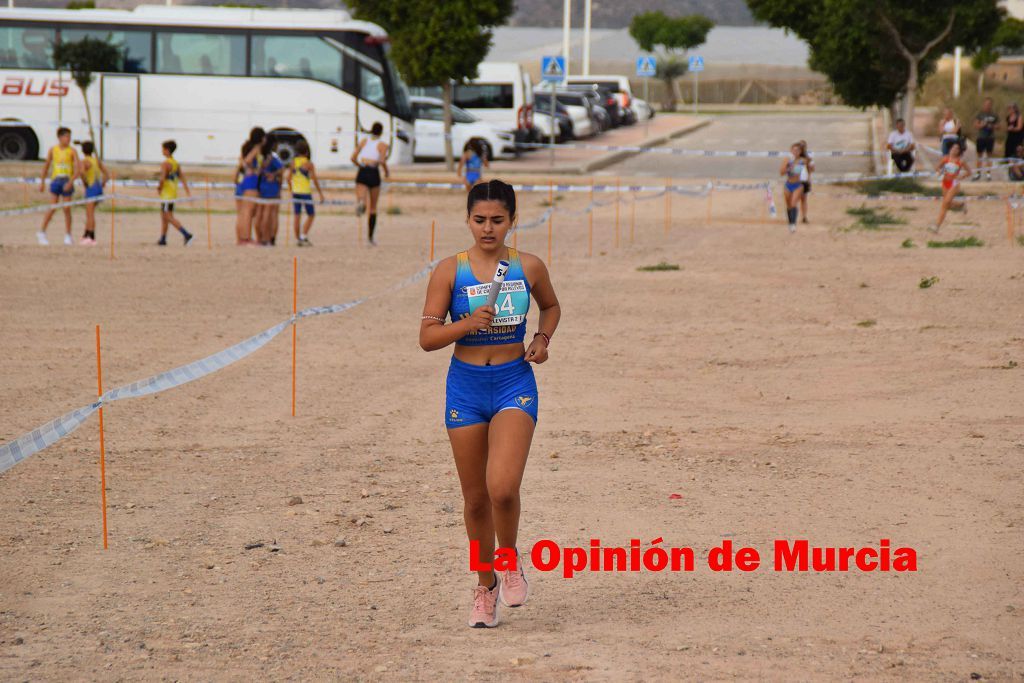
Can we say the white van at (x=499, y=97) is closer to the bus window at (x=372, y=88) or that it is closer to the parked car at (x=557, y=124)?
the parked car at (x=557, y=124)

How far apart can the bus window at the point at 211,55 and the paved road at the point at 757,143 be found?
9.62 meters

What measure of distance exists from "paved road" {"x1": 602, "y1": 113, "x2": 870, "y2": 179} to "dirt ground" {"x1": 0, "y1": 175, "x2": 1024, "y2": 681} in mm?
21209

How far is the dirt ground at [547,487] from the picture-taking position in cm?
511

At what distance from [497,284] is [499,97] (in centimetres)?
3741

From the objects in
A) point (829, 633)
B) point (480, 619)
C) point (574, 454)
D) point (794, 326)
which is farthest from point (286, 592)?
point (794, 326)

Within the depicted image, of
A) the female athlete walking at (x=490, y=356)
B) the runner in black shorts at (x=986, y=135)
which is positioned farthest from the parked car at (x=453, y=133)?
the female athlete walking at (x=490, y=356)

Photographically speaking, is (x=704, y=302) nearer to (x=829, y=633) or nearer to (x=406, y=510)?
(x=406, y=510)

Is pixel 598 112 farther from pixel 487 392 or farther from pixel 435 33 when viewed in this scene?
pixel 487 392

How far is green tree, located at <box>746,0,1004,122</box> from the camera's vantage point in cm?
3033

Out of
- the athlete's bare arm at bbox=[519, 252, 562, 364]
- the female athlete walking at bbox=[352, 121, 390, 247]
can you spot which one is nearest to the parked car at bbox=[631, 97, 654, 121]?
the female athlete walking at bbox=[352, 121, 390, 247]

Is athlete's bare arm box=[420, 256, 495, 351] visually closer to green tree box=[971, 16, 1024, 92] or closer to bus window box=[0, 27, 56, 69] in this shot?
bus window box=[0, 27, 56, 69]

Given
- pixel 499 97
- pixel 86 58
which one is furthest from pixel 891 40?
pixel 86 58

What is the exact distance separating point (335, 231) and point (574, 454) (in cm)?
1515

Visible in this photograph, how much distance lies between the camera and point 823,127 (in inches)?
2201
